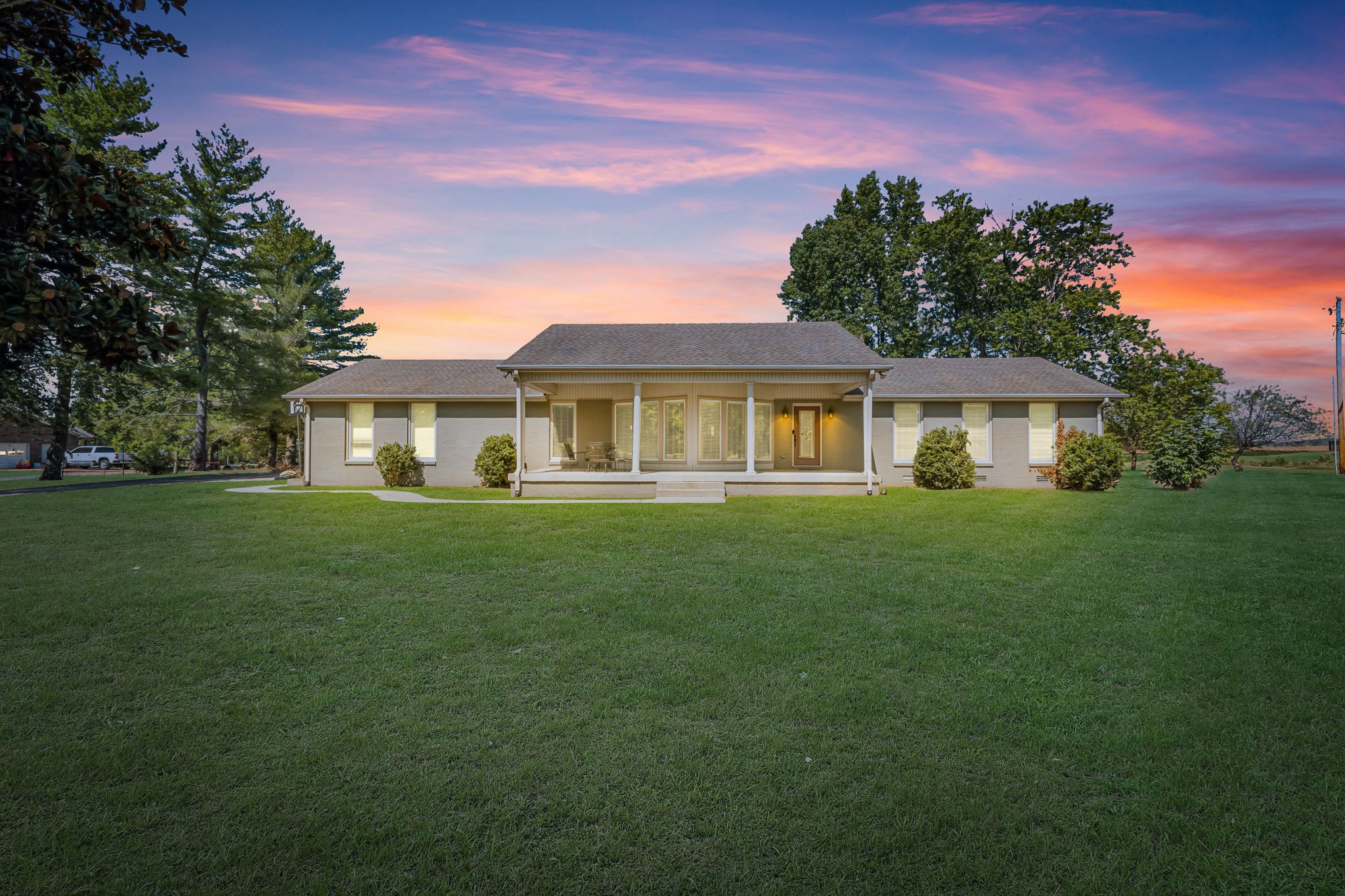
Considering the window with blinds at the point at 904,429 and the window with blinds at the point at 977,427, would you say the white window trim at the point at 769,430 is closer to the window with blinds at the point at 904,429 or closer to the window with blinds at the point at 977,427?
the window with blinds at the point at 904,429

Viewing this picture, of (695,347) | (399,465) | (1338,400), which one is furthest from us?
(1338,400)

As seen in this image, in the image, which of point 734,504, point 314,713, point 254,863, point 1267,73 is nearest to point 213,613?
point 314,713

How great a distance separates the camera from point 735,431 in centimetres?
2005

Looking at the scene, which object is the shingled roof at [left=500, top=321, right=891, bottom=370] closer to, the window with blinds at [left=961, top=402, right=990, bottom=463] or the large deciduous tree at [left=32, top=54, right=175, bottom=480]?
the window with blinds at [left=961, top=402, right=990, bottom=463]

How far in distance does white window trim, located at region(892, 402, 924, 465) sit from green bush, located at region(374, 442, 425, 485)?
14.8 meters

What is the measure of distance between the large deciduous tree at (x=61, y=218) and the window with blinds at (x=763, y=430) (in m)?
17.5

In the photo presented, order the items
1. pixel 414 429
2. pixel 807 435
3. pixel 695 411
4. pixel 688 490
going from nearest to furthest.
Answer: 1. pixel 688 490
2. pixel 695 411
3. pixel 807 435
4. pixel 414 429

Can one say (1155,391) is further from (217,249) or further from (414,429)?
(217,249)

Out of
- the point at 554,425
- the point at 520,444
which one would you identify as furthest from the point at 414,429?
the point at 520,444

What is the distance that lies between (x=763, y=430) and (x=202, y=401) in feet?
91.7

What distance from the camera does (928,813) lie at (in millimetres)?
3020

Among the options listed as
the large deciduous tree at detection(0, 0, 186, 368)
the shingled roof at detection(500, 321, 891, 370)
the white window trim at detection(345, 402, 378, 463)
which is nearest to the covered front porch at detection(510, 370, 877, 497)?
the shingled roof at detection(500, 321, 891, 370)

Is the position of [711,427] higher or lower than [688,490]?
higher

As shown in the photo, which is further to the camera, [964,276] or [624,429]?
[964,276]
